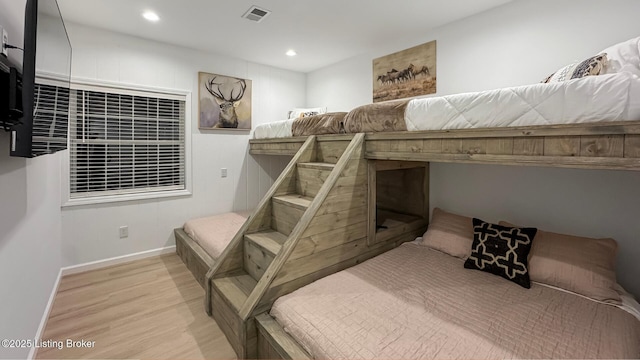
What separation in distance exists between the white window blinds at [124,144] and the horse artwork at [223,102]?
0.27m

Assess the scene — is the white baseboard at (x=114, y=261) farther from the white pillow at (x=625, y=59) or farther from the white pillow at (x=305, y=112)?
the white pillow at (x=625, y=59)

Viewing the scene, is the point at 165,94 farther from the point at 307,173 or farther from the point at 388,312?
the point at 388,312

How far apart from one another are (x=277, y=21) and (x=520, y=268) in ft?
9.60

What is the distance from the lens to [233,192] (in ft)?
12.6

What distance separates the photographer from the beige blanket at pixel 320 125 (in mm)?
2424

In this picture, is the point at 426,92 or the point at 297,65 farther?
the point at 297,65

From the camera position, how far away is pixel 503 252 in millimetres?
1925

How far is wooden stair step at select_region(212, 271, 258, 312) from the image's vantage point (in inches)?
68.6

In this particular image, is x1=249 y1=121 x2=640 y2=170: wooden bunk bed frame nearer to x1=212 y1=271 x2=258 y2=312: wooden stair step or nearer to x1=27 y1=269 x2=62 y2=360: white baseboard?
x1=212 y1=271 x2=258 y2=312: wooden stair step

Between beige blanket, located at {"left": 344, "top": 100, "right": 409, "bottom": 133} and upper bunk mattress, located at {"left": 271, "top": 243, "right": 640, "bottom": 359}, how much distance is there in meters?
1.05

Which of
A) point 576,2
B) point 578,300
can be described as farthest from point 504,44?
point 578,300

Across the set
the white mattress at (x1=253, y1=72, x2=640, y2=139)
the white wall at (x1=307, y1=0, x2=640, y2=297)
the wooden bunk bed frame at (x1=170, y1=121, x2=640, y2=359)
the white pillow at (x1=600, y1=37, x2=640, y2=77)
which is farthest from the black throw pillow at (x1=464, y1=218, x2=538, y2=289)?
the white pillow at (x1=600, y1=37, x2=640, y2=77)

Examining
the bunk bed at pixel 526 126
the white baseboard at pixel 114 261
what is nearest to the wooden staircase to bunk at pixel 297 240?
the bunk bed at pixel 526 126

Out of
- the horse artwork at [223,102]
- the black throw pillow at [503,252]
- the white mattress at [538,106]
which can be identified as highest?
the horse artwork at [223,102]
